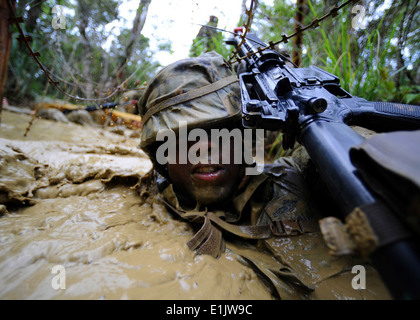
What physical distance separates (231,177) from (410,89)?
8.16 ft

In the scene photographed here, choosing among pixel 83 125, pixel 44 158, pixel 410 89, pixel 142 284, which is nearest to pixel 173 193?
pixel 142 284

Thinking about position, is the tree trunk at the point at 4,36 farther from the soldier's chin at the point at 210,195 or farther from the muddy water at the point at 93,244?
the soldier's chin at the point at 210,195

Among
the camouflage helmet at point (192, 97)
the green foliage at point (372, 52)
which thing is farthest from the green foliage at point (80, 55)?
the green foliage at point (372, 52)

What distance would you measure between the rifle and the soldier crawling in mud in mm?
344

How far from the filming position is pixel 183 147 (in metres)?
1.75

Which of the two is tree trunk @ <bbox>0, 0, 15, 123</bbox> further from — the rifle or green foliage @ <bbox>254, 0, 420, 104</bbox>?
green foliage @ <bbox>254, 0, 420, 104</bbox>

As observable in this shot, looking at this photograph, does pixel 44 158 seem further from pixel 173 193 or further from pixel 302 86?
pixel 302 86

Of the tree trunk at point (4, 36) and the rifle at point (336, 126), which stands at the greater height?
the tree trunk at point (4, 36)

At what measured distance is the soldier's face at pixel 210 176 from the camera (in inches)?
67.3

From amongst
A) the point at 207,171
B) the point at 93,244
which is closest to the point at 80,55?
the point at 207,171

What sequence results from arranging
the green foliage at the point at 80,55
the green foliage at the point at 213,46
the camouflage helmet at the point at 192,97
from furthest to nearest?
the green foliage at the point at 213,46 → the green foliage at the point at 80,55 → the camouflage helmet at the point at 192,97

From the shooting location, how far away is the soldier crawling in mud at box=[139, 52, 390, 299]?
4.40 feet

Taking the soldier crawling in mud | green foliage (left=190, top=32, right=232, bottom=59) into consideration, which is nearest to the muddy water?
the soldier crawling in mud

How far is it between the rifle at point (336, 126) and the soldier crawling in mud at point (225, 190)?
34 cm
